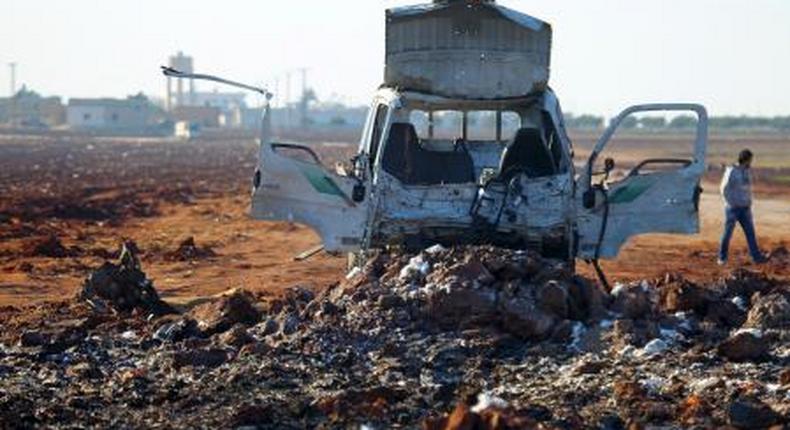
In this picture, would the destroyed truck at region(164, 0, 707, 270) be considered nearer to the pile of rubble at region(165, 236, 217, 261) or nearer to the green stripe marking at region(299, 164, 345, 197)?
the green stripe marking at region(299, 164, 345, 197)

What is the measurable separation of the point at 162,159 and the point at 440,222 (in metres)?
58.5

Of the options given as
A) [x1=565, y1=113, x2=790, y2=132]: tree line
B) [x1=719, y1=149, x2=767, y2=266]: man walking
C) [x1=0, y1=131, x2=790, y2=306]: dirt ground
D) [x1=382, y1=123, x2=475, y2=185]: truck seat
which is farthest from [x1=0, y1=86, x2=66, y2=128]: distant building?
[x1=382, y1=123, x2=475, y2=185]: truck seat

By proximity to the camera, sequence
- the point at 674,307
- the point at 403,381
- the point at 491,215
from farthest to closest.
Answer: the point at 491,215
the point at 674,307
the point at 403,381

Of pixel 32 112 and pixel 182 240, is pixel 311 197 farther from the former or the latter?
pixel 32 112

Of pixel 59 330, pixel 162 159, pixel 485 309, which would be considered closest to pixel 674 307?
pixel 485 309

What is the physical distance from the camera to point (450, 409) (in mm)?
7230

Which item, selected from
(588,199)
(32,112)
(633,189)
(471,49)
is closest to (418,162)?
(471,49)

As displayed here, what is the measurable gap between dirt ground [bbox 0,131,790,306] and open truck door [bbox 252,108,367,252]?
306 centimetres

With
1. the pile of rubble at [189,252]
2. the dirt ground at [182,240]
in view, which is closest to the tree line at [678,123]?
the dirt ground at [182,240]

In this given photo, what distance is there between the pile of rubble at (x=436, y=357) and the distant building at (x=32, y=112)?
445ft

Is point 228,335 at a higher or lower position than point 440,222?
lower

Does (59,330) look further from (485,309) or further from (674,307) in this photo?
(674,307)

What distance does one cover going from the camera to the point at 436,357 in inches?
332

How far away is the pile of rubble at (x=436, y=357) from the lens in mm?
7121
